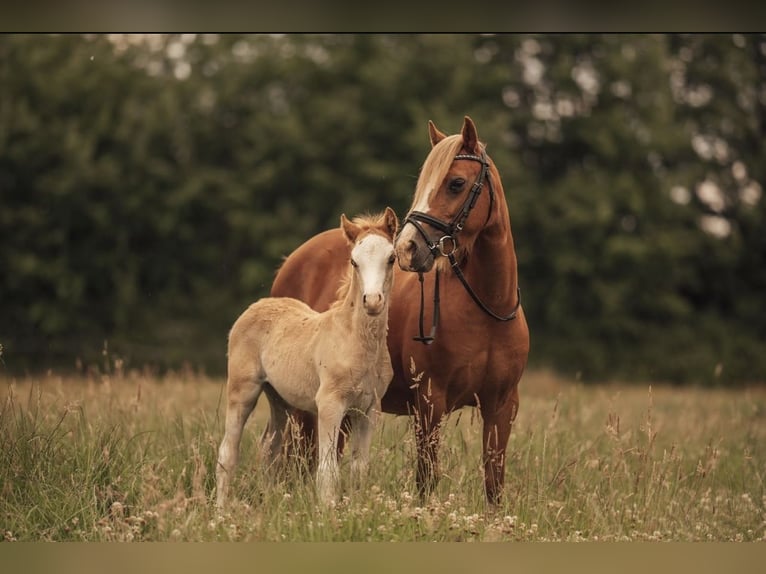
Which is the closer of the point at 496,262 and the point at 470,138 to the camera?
the point at 470,138

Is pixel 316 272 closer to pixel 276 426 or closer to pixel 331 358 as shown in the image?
pixel 276 426

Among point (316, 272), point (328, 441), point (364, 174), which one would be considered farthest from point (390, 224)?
point (364, 174)

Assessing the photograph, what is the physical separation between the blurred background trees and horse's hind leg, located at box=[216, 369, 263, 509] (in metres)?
7.23

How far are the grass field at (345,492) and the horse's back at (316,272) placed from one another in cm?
100

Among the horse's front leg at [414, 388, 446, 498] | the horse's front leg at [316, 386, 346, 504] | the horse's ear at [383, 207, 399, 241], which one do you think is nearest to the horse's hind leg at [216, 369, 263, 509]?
the horse's front leg at [316, 386, 346, 504]

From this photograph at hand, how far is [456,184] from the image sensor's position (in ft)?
15.5

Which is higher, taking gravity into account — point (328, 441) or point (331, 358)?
point (331, 358)

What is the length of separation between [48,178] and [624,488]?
31.0 ft

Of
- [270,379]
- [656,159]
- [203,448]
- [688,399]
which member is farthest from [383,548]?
[656,159]

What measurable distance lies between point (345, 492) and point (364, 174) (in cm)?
820

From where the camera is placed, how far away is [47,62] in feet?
43.9

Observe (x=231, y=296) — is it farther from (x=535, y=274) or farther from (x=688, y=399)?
(x=688, y=399)

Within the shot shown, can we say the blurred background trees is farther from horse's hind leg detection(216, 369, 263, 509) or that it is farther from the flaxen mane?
the flaxen mane

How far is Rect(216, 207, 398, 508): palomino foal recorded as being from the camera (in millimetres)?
4535
